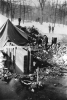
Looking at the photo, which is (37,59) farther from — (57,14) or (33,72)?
(57,14)

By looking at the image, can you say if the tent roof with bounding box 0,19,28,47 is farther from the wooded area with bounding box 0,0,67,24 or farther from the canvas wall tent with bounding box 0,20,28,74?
the wooded area with bounding box 0,0,67,24

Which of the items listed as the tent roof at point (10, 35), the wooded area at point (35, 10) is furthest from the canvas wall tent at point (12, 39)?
the wooded area at point (35, 10)

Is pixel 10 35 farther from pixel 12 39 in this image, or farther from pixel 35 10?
pixel 35 10

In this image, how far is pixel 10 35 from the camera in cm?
1078

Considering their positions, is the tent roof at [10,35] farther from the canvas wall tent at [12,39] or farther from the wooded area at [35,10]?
the wooded area at [35,10]

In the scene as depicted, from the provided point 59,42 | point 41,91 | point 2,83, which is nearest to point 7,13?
point 59,42

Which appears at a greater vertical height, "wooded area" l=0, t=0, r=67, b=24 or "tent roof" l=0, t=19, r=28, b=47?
"wooded area" l=0, t=0, r=67, b=24

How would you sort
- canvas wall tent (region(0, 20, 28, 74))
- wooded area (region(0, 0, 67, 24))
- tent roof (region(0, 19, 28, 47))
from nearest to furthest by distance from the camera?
canvas wall tent (region(0, 20, 28, 74))
tent roof (region(0, 19, 28, 47))
wooded area (region(0, 0, 67, 24))

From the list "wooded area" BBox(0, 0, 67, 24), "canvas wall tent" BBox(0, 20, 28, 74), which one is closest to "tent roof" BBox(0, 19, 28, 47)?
"canvas wall tent" BBox(0, 20, 28, 74)

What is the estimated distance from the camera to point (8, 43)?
10867 millimetres

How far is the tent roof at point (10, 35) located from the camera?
10.8 m

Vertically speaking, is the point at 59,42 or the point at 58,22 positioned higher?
the point at 58,22

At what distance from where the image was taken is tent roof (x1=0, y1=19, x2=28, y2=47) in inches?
423

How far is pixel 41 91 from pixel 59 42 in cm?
630
